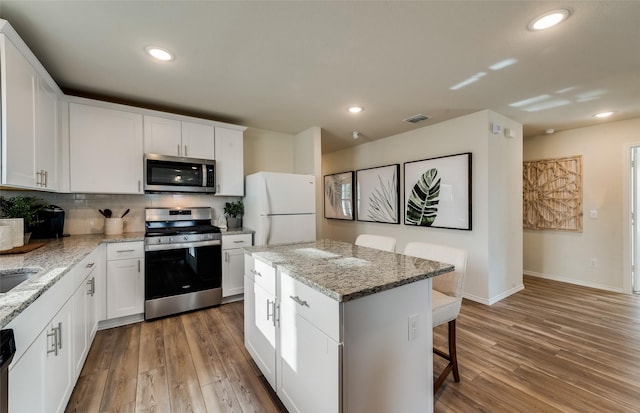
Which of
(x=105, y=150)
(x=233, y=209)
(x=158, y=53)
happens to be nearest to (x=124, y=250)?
(x=105, y=150)

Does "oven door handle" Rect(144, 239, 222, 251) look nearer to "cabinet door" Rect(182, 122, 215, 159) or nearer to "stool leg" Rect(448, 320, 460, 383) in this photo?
"cabinet door" Rect(182, 122, 215, 159)

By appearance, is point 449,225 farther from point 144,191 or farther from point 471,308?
point 144,191

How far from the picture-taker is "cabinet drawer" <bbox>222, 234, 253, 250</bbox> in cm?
330

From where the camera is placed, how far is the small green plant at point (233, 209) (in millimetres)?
3805

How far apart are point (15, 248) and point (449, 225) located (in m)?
4.30

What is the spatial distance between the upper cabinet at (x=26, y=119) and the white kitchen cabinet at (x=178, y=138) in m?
0.79

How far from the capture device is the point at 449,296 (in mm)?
1903

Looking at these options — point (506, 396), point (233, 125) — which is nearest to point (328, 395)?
point (506, 396)

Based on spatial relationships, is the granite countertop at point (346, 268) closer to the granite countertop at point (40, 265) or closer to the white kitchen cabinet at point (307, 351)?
the white kitchen cabinet at point (307, 351)

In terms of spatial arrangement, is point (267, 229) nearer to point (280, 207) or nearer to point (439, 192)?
point (280, 207)

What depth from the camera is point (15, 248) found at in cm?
194

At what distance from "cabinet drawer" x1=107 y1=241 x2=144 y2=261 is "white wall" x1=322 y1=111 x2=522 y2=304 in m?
3.60

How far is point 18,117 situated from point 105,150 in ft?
3.60

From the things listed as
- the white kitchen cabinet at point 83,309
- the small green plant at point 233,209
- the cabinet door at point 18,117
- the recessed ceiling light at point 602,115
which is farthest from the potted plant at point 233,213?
the recessed ceiling light at point 602,115
